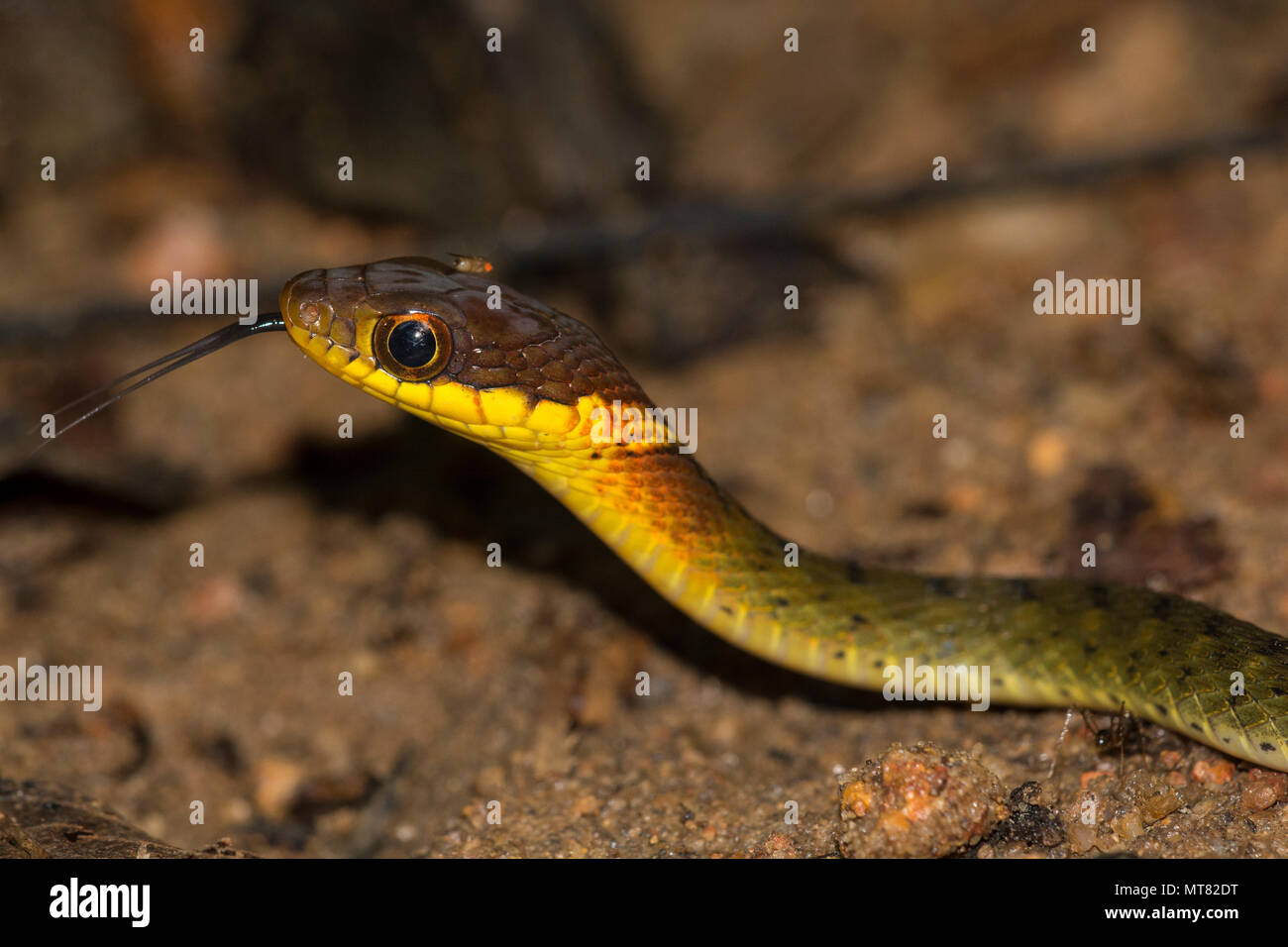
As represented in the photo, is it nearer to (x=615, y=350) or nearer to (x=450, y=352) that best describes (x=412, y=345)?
(x=450, y=352)

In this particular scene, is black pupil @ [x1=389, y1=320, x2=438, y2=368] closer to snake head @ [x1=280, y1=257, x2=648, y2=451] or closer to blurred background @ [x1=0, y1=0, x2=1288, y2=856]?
snake head @ [x1=280, y1=257, x2=648, y2=451]

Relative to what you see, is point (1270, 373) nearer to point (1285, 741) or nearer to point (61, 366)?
point (1285, 741)

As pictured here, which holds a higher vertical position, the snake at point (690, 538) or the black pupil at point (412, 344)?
the black pupil at point (412, 344)

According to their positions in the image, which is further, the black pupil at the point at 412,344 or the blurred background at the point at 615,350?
the blurred background at the point at 615,350

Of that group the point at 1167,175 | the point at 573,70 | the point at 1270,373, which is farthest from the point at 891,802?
the point at 1167,175

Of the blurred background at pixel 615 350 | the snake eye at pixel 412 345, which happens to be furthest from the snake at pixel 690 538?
the blurred background at pixel 615 350

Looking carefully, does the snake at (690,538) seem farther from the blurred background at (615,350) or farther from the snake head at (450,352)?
the blurred background at (615,350)

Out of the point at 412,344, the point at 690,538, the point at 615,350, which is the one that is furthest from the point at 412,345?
the point at 615,350
